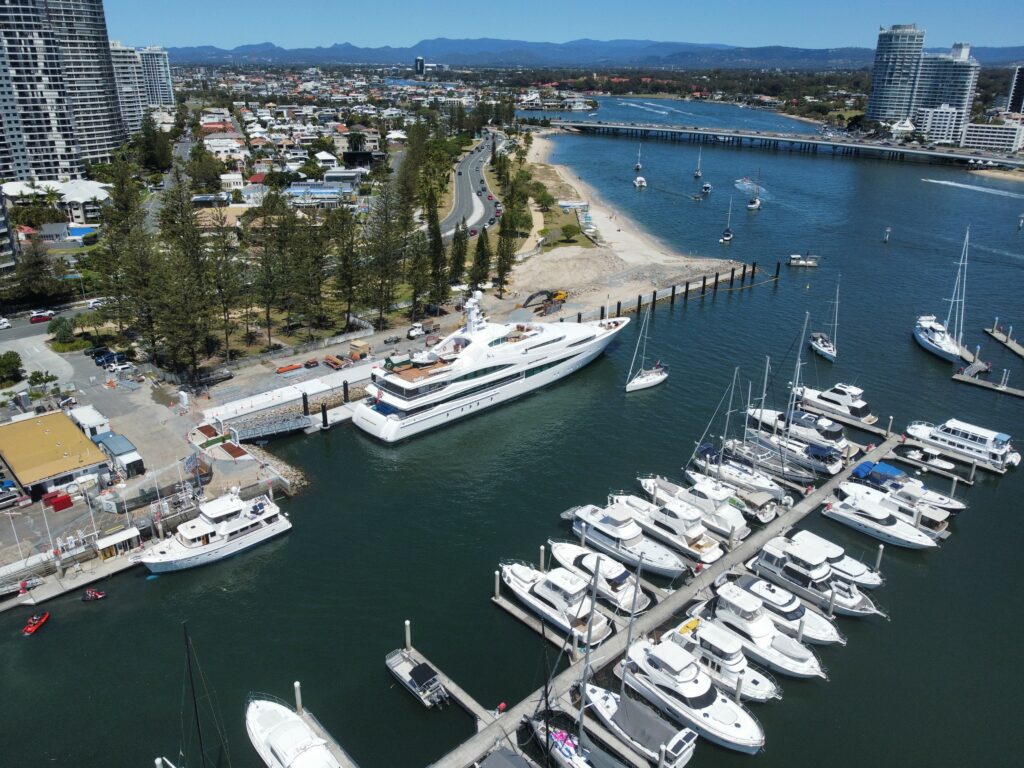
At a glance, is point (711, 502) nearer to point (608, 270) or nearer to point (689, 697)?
point (689, 697)

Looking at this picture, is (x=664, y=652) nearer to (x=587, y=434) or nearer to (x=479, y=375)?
(x=587, y=434)

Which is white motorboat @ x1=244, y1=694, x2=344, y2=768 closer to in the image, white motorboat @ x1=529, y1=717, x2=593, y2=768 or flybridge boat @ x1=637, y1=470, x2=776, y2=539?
white motorboat @ x1=529, y1=717, x2=593, y2=768

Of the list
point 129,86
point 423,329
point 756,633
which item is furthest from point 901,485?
point 129,86

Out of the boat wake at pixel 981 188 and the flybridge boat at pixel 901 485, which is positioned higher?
the boat wake at pixel 981 188

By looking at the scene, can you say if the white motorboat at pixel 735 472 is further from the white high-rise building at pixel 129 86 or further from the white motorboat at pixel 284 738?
the white high-rise building at pixel 129 86

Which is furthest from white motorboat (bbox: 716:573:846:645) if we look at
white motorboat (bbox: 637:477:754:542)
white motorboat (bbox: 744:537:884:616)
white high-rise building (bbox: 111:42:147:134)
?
white high-rise building (bbox: 111:42:147:134)

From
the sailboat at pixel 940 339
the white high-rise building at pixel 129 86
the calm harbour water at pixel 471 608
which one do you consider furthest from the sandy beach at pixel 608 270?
the white high-rise building at pixel 129 86
